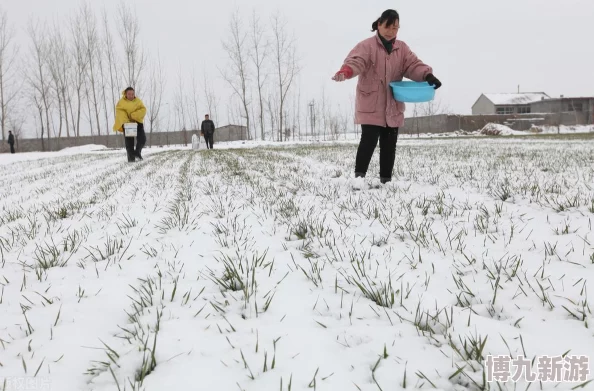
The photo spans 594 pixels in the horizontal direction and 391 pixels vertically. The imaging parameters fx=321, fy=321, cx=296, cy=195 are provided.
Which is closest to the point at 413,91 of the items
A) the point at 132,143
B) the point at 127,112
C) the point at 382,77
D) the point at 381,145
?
the point at 382,77

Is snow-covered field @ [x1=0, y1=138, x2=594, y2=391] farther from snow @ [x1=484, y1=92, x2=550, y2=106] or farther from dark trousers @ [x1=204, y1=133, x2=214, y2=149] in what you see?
snow @ [x1=484, y1=92, x2=550, y2=106]

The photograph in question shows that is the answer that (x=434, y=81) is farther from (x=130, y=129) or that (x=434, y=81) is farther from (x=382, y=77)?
(x=130, y=129)

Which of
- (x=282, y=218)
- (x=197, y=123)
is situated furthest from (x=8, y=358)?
(x=197, y=123)

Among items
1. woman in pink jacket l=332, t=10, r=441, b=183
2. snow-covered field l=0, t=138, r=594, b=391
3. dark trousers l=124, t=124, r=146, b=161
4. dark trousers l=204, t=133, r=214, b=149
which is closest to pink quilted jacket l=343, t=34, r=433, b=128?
woman in pink jacket l=332, t=10, r=441, b=183

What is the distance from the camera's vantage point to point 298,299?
1444 mm

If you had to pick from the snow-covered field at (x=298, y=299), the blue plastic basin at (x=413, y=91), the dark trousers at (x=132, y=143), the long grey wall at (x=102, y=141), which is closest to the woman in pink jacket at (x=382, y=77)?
the blue plastic basin at (x=413, y=91)

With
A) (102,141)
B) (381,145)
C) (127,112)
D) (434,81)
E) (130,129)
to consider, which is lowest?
(381,145)

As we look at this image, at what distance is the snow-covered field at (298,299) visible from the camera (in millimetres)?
1008

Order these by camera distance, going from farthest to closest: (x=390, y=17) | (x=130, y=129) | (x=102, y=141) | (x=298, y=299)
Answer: (x=102, y=141) → (x=130, y=129) → (x=390, y=17) → (x=298, y=299)

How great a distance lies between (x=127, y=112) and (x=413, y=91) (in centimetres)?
905

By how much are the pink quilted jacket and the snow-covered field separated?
1.64 metres

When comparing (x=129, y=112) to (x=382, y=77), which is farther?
(x=129, y=112)

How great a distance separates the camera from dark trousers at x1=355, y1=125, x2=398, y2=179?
13.4 ft

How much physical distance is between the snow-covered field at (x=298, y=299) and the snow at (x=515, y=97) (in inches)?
2817
